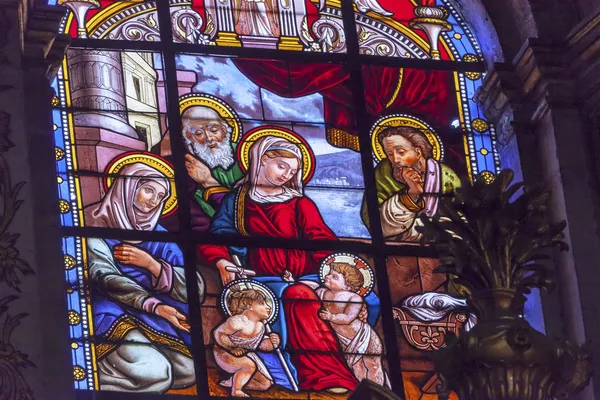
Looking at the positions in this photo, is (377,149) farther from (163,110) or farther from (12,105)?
(12,105)

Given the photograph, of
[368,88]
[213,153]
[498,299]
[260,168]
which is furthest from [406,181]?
[498,299]

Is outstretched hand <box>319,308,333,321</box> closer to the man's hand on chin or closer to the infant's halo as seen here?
the infant's halo

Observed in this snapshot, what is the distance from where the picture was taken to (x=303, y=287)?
41.5 ft

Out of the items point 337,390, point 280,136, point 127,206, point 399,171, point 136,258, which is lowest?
point 337,390

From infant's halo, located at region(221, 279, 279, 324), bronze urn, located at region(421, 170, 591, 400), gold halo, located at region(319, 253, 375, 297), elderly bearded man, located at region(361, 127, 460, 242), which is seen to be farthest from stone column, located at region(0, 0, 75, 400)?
bronze urn, located at region(421, 170, 591, 400)

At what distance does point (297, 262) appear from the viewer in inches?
502

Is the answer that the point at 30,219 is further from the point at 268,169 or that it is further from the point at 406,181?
the point at 406,181

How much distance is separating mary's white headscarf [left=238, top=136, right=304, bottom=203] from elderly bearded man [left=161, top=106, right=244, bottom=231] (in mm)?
97

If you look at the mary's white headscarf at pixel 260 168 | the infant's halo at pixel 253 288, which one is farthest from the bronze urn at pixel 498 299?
the mary's white headscarf at pixel 260 168

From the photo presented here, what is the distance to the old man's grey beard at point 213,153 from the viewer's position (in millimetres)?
13016

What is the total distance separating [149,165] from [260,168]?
29.4 inches

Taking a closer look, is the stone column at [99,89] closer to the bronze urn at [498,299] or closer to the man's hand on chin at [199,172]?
the man's hand on chin at [199,172]

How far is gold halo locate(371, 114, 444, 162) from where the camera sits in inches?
528

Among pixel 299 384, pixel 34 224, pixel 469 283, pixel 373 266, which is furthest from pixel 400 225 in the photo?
pixel 469 283
